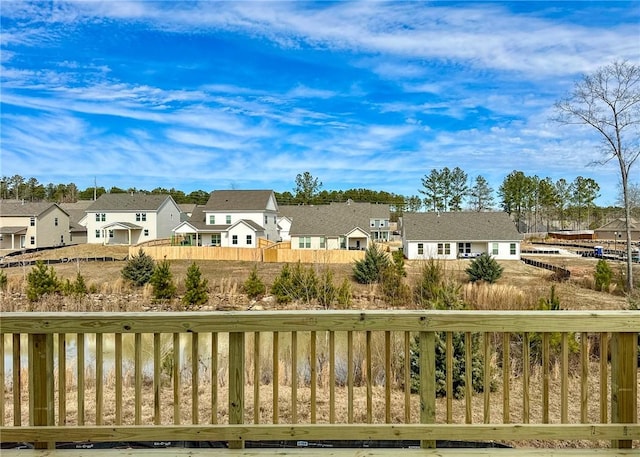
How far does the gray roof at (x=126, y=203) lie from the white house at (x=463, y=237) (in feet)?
79.4

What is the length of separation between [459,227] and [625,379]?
35.9m

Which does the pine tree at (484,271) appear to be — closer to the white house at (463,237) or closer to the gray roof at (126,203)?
the white house at (463,237)

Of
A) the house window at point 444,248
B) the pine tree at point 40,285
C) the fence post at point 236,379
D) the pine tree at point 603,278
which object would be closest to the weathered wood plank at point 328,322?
the fence post at point 236,379

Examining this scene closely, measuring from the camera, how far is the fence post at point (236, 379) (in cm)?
268

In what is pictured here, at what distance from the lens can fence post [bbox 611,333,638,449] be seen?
8.68 ft

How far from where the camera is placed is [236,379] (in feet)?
8.79

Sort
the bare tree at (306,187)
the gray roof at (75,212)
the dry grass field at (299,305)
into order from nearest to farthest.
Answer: the dry grass field at (299,305) → the gray roof at (75,212) → the bare tree at (306,187)

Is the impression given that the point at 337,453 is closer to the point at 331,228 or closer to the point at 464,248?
the point at 464,248

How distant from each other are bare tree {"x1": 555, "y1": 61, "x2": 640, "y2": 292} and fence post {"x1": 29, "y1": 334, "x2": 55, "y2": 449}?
82.0 feet

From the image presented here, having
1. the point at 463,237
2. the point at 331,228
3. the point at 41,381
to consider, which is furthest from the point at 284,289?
the point at 463,237

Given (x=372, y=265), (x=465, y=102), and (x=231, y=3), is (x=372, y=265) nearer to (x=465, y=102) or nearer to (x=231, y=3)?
(x=465, y=102)

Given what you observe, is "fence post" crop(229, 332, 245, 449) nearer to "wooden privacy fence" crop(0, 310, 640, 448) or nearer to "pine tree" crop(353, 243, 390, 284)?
"wooden privacy fence" crop(0, 310, 640, 448)

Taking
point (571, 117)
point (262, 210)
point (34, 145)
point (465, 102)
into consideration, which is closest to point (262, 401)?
point (34, 145)

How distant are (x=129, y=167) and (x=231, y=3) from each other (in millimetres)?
29644
